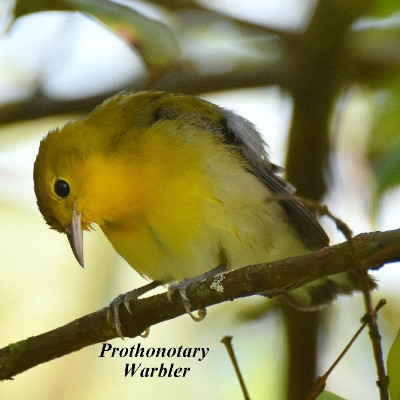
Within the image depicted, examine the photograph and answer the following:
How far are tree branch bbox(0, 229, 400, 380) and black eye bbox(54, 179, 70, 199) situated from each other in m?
0.95

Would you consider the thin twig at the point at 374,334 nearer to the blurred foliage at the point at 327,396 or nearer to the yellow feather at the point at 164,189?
the blurred foliage at the point at 327,396

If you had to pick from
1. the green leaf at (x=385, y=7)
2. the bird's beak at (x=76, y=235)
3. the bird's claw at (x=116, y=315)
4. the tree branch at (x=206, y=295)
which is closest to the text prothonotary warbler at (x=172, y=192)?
the bird's beak at (x=76, y=235)

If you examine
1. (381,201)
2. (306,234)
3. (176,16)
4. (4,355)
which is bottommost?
(4,355)

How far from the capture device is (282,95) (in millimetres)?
5027

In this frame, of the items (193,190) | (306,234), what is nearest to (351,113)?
(306,234)

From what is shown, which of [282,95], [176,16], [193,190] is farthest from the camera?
[176,16]

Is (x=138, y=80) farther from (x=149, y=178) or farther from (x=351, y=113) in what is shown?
(x=351, y=113)

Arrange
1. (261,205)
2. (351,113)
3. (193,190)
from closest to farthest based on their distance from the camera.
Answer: (193,190) → (261,205) → (351,113)

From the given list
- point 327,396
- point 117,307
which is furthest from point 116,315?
point 327,396

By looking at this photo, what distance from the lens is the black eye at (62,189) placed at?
456cm

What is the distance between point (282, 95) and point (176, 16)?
3.49 feet

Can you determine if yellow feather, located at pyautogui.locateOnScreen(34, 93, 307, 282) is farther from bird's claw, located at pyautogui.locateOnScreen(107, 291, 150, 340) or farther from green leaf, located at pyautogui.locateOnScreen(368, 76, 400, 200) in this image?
→ green leaf, located at pyautogui.locateOnScreen(368, 76, 400, 200)

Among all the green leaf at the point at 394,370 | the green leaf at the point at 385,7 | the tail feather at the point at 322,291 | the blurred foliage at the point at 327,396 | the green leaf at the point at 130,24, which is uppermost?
the green leaf at the point at 130,24

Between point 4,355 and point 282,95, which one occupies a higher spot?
point 282,95
